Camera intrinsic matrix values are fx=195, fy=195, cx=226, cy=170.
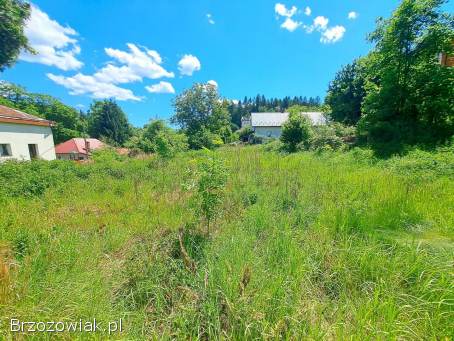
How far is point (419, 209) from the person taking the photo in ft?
11.6

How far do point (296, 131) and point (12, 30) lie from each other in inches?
814

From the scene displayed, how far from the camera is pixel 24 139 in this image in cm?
1405

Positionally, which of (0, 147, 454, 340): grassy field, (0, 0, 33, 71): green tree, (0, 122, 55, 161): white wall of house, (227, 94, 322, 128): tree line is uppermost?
(227, 94, 322, 128): tree line

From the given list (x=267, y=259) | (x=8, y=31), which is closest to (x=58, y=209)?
(x=267, y=259)

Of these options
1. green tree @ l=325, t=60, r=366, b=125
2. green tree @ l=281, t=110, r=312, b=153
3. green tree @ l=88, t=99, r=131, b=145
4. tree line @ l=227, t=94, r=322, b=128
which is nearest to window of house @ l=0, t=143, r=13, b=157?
green tree @ l=281, t=110, r=312, b=153

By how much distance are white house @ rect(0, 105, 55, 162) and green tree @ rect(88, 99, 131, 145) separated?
88.4 feet

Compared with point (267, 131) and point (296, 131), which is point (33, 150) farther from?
point (267, 131)

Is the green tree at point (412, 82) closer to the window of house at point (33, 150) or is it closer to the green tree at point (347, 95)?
the green tree at point (347, 95)

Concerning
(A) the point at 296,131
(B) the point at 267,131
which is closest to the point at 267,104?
(B) the point at 267,131

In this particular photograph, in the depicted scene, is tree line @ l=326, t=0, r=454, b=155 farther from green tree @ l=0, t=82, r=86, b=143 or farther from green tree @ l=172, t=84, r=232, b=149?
green tree @ l=0, t=82, r=86, b=143

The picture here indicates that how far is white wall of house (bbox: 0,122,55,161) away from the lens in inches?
500

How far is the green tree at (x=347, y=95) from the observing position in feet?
60.6

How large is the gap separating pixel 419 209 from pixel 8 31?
70.4 feet

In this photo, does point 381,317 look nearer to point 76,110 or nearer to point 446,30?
point 446,30
